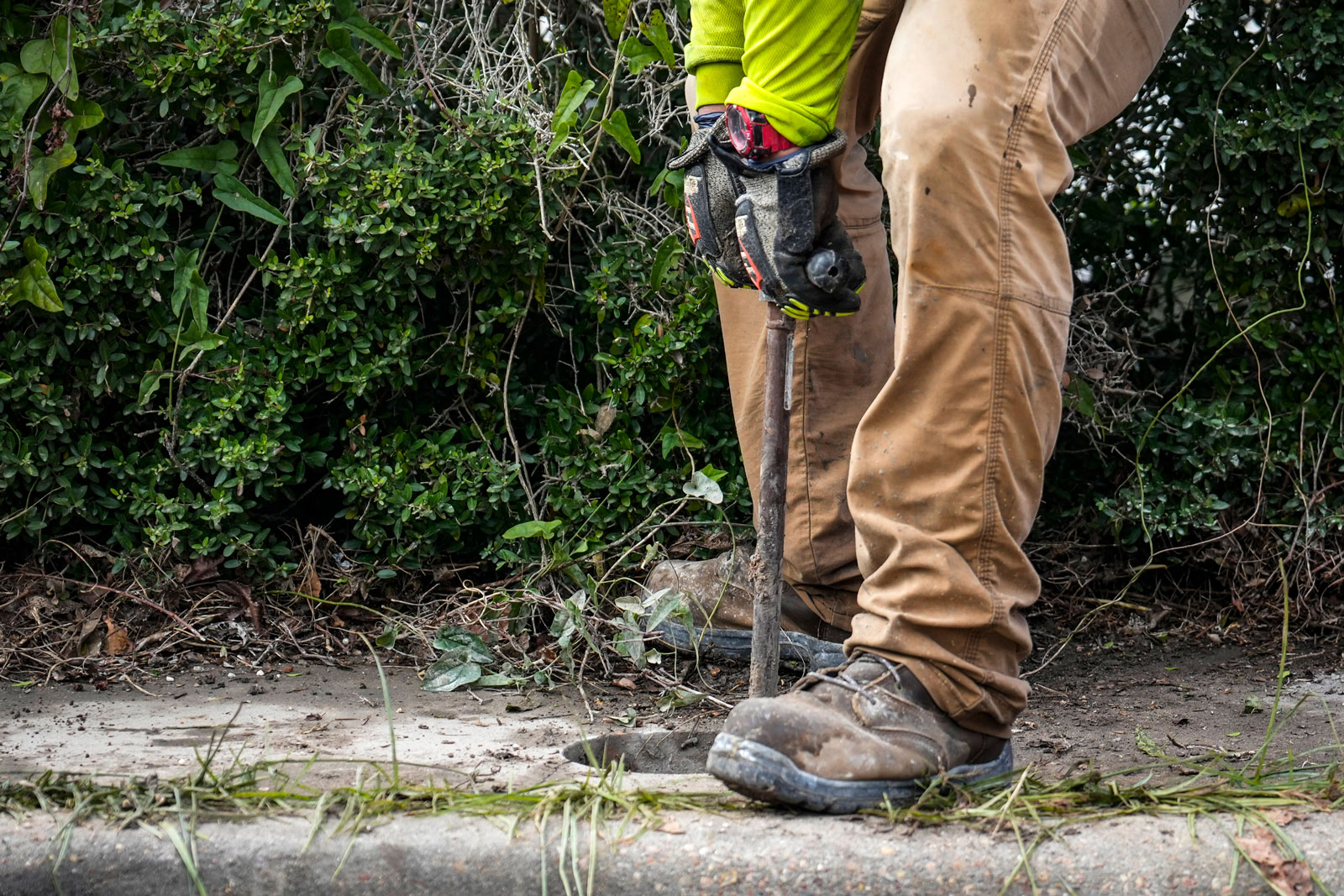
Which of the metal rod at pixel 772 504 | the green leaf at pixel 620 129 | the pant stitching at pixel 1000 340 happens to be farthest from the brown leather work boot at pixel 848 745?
the green leaf at pixel 620 129

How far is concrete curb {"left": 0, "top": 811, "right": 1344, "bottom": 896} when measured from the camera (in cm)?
138

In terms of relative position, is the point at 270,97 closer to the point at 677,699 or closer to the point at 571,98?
the point at 571,98

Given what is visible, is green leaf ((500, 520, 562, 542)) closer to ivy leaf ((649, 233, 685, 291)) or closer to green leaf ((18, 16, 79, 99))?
ivy leaf ((649, 233, 685, 291))

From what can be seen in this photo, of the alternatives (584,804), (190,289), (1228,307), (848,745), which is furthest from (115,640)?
(1228,307)

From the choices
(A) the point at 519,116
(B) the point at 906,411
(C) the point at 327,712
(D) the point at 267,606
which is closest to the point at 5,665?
(D) the point at 267,606

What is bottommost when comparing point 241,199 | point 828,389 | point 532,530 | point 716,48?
point 532,530

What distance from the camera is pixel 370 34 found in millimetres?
2541

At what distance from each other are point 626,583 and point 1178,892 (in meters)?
1.48

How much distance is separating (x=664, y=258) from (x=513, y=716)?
1039 millimetres

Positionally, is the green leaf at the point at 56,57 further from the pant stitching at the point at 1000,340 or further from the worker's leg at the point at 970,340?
the pant stitching at the point at 1000,340

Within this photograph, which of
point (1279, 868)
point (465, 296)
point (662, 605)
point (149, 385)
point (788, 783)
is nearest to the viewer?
point (1279, 868)

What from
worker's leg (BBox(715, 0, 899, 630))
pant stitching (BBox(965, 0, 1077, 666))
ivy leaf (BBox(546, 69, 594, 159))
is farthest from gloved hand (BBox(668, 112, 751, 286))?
ivy leaf (BBox(546, 69, 594, 159))

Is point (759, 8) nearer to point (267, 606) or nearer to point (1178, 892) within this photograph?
point (1178, 892)

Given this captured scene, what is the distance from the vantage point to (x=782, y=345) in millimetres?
1914
